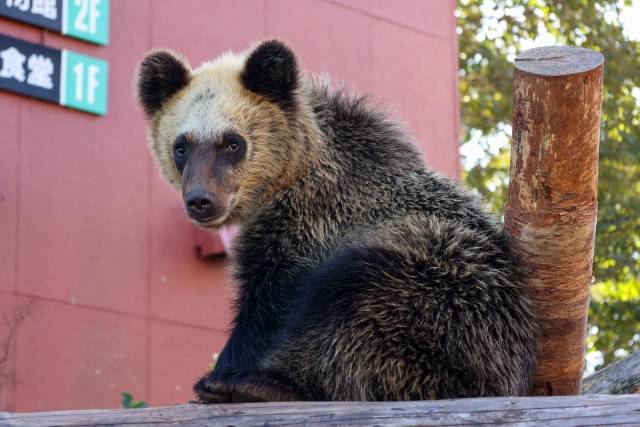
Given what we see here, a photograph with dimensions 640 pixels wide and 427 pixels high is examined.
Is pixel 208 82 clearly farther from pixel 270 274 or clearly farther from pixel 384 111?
pixel 270 274

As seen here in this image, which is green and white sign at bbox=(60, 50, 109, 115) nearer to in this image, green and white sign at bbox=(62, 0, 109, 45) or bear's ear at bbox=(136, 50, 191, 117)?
green and white sign at bbox=(62, 0, 109, 45)

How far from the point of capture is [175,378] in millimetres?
9914

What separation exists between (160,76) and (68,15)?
4.01m

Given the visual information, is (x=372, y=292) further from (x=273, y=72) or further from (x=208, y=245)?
(x=208, y=245)

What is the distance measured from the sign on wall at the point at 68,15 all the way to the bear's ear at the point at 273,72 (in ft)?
13.6

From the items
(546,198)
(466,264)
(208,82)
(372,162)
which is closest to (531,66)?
(546,198)

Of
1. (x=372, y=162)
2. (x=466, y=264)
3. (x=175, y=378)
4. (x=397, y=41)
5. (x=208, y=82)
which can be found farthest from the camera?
(x=397, y=41)

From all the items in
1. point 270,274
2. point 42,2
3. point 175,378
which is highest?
point 42,2

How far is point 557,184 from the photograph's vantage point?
14.6 feet

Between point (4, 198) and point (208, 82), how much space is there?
3.80 meters

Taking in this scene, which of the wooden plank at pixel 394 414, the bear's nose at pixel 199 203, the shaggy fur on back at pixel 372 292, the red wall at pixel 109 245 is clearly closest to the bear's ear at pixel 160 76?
the bear's nose at pixel 199 203

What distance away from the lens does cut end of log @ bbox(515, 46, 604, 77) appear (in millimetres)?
4301

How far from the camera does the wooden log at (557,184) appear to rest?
14.2 feet

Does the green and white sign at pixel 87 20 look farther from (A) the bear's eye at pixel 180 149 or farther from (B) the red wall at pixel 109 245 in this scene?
(A) the bear's eye at pixel 180 149
